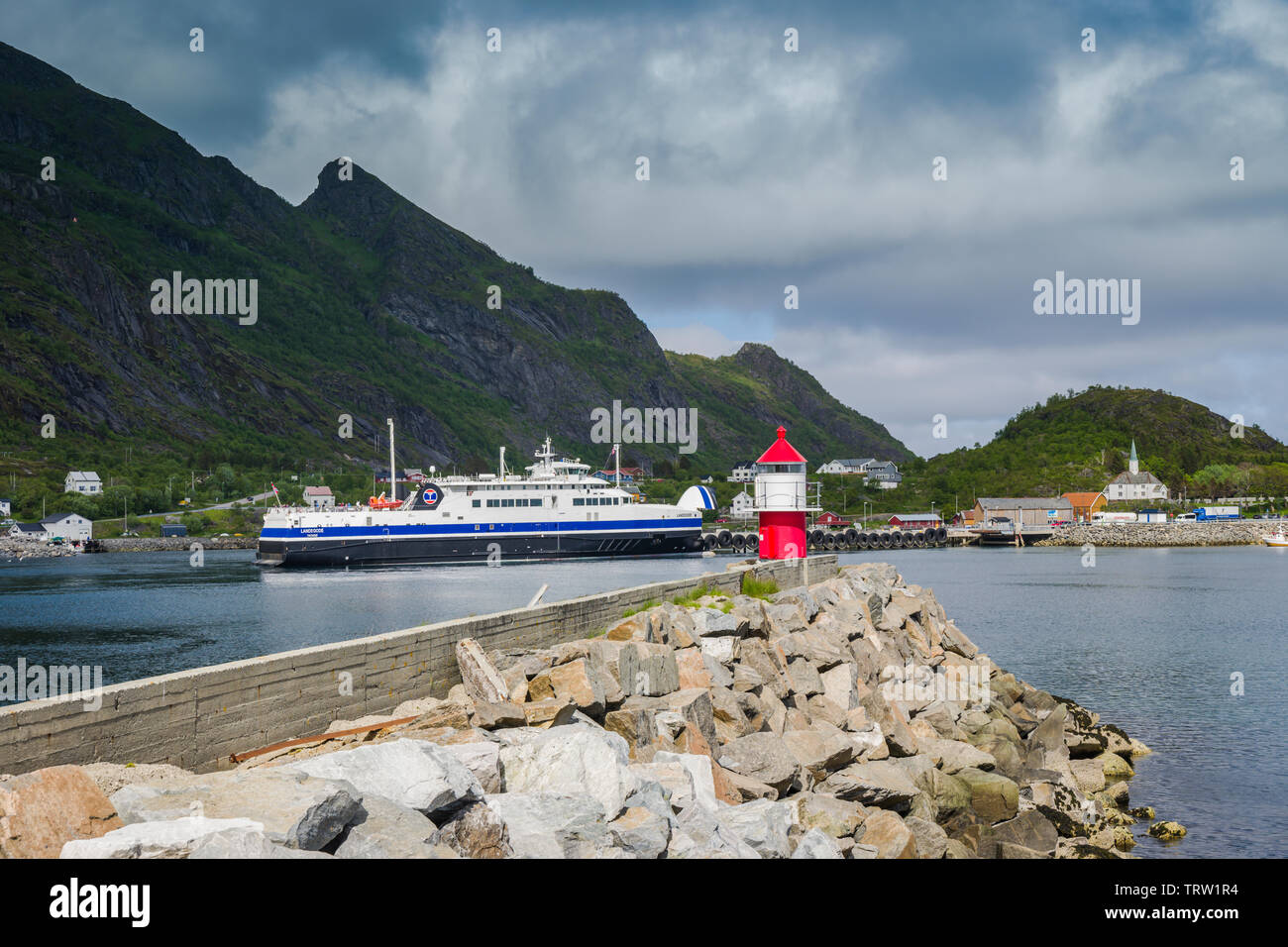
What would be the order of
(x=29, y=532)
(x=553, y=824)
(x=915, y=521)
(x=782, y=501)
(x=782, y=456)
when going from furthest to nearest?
(x=915, y=521)
(x=29, y=532)
(x=782, y=456)
(x=782, y=501)
(x=553, y=824)

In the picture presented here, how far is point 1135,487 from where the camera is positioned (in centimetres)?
14762

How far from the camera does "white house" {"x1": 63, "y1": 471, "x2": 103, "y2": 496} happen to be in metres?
125

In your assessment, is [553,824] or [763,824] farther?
[763,824]

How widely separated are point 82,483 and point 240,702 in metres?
137

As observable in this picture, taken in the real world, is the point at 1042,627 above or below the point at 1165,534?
above

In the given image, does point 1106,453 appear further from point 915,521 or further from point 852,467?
point 915,521

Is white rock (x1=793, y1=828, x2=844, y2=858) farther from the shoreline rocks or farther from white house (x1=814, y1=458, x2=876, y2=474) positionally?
white house (x1=814, y1=458, x2=876, y2=474)

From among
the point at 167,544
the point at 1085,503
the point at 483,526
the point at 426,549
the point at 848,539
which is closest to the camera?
the point at 426,549

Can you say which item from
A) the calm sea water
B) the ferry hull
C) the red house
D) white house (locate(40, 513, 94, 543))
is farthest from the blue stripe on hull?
the red house

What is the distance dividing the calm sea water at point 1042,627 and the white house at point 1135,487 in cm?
8091

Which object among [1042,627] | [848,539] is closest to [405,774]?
[1042,627]

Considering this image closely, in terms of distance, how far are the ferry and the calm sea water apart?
2097 mm

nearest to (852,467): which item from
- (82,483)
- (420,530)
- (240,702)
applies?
(82,483)

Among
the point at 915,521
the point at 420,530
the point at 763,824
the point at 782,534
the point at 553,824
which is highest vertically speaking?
the point at 782,534
